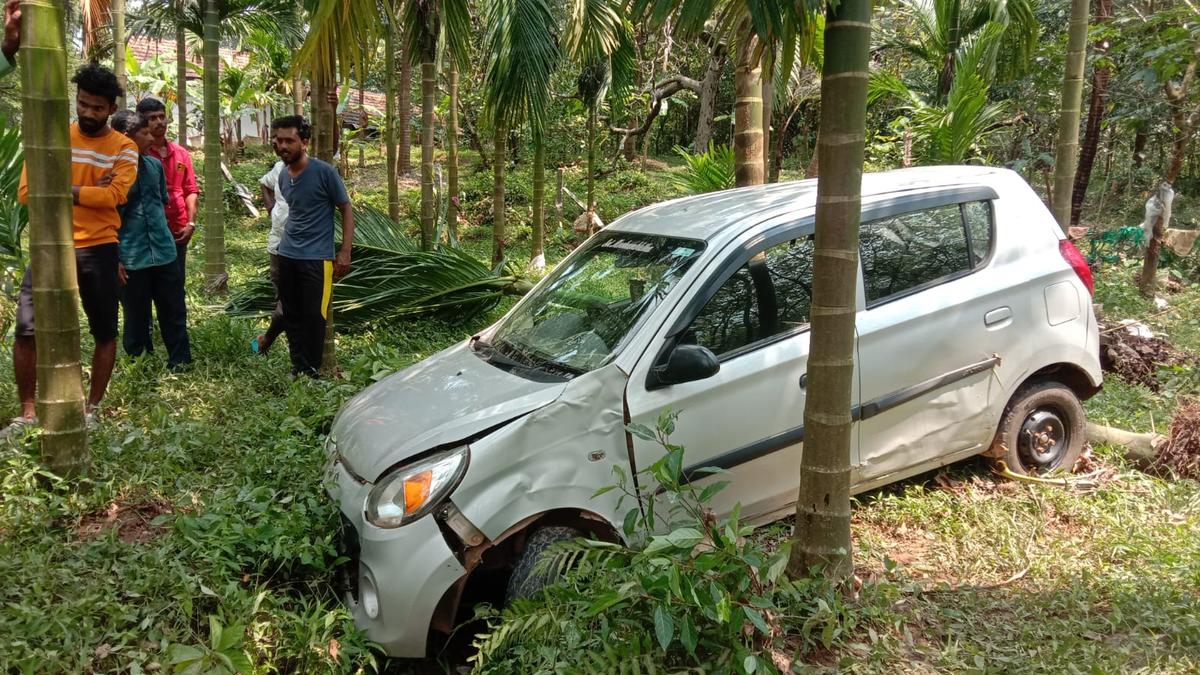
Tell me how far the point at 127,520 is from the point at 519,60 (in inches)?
234

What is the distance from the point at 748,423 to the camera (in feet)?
12.4

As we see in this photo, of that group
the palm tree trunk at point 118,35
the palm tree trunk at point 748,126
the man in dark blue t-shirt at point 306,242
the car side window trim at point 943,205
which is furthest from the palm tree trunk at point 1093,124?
the palm tree trunk at point 118,35

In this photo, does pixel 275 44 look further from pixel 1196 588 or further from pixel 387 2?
pixel 1196 588

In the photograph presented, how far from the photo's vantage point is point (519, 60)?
846 cm

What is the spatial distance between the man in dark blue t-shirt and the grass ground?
30.1 inches

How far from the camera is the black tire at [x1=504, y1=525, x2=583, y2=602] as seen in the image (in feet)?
10.7

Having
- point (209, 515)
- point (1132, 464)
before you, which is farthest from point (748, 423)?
point (1132, 464)

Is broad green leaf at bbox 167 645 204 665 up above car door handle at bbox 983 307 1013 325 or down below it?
below

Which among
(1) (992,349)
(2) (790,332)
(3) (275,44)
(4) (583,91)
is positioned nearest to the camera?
(2) (790,332)

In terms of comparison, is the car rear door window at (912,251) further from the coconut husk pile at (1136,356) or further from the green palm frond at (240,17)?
the green palm frond at (240,17)

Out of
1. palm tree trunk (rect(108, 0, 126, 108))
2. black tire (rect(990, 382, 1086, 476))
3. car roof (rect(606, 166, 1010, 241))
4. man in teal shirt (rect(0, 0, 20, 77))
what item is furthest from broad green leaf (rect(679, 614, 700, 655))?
palm tree trunk (rect(108, 0, 126, 108))

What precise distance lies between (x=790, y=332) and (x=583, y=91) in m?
11.7

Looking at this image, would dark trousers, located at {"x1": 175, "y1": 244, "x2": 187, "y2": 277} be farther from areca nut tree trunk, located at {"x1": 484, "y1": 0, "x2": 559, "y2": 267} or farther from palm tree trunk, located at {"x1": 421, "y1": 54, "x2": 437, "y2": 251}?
areca nut tree trunk, located at {"x1": 484, "y1": 0, "x2": 559, "y2": 267}

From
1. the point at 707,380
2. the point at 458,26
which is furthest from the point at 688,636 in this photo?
the point at 458,26
